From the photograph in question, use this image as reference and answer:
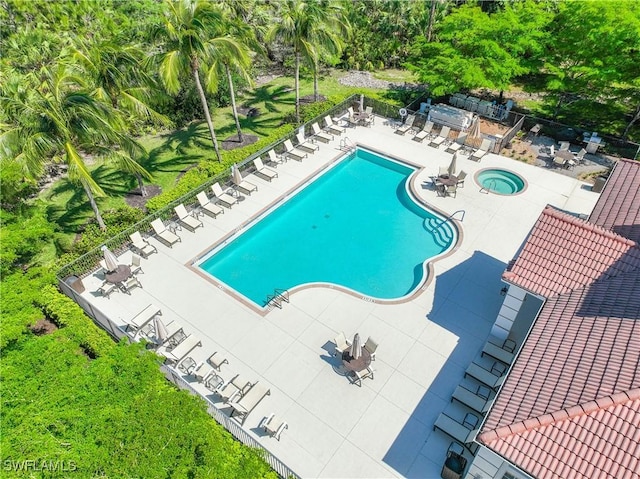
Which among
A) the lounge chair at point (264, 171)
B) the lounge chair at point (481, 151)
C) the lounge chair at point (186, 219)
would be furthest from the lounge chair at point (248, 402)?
the lounge chair at point (481, 151)

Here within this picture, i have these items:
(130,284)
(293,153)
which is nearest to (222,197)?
(293,153)

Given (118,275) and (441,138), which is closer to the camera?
(118,275)

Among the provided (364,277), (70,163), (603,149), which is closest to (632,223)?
(364,277)

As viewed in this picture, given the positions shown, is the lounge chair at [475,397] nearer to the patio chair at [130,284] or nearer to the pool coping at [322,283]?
the pool coping at [322,283]

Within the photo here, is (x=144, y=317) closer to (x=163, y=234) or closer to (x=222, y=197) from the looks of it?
(x=163, y=234)

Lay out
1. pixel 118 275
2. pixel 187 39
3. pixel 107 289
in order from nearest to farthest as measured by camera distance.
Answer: pixel 107 289
pixel 118 275
pixel 187 39
